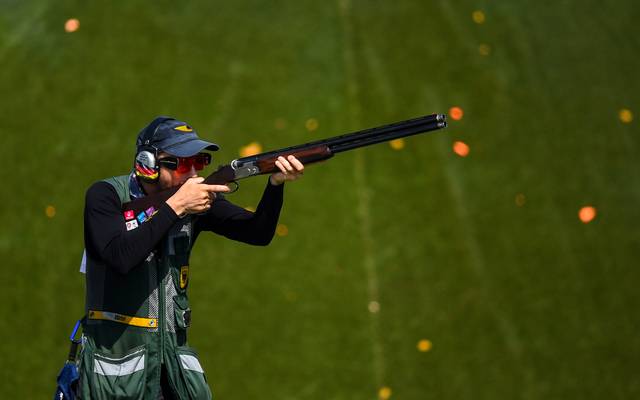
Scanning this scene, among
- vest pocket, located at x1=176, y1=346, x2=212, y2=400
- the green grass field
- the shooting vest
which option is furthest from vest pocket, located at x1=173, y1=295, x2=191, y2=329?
the green grass field

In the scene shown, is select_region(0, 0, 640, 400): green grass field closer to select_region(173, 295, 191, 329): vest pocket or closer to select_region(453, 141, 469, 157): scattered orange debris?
select_region(453, 141, 469, 157): scattered orange debris

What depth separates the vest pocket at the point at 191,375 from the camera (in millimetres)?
5180

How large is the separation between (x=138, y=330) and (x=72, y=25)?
3.40 metres

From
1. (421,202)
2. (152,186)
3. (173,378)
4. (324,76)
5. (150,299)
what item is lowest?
(173,378)

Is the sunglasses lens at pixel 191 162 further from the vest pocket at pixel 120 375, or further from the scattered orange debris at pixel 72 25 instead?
the scattered orange debris at pixel 72 25

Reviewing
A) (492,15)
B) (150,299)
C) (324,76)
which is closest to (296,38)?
(324,76)

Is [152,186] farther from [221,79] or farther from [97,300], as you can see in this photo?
[221,79]

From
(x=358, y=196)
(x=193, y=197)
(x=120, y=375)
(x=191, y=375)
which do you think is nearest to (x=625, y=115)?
(x=358, y=196)

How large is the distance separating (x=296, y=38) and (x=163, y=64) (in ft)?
3.11

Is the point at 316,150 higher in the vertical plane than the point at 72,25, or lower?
lower

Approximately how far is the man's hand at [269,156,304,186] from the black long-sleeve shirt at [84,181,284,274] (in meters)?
0.05

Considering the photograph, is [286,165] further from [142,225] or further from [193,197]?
[142,225]

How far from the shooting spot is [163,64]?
777 cm

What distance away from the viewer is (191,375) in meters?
5.19
